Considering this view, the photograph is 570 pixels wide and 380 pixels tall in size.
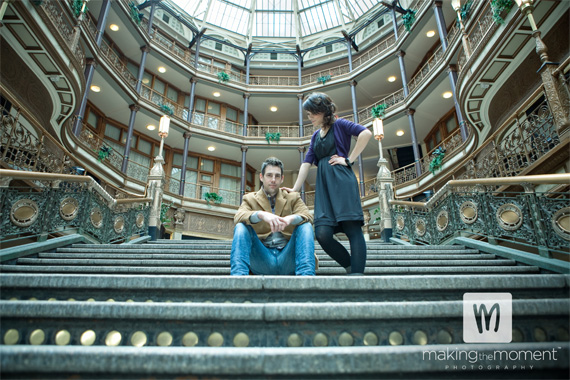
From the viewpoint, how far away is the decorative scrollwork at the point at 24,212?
12.5 ft

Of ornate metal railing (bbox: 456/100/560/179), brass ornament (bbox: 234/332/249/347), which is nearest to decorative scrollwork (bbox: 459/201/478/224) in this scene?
ornate metal railing (bbox: 456/100/560/179)

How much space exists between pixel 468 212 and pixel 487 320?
3.85 m

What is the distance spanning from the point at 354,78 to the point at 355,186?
677 inches

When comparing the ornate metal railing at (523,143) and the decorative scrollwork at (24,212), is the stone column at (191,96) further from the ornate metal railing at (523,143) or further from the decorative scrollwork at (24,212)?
the ornate metal railing at (523,143)

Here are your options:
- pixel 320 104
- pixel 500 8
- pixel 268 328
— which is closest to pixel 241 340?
pixel 268 328

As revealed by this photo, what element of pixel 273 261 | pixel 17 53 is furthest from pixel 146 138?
pixel 273 261

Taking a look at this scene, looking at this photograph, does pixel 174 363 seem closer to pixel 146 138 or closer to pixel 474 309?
pixel 474 309

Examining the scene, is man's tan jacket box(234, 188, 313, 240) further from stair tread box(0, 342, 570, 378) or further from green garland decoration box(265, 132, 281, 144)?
green garland decoration box(265, 132, 281, 144)

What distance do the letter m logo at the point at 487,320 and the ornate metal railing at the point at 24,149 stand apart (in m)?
6.71

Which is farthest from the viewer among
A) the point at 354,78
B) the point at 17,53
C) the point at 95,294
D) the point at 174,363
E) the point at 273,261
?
the point at 354,78

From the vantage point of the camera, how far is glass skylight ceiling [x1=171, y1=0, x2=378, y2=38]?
20672mm

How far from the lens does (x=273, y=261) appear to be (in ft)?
8.52

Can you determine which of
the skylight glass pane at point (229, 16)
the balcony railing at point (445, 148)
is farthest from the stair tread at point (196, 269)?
the skylight glass pane at point (229, 16)

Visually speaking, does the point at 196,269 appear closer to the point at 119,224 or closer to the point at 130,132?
the point at 119,224
